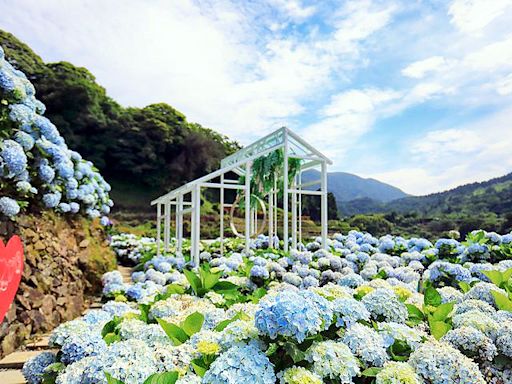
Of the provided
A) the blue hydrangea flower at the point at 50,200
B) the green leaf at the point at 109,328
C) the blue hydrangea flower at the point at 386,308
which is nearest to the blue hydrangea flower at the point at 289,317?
the blue hydrangea flower at the point at 386,308

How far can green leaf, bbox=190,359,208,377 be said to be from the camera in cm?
100

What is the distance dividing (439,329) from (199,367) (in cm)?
79

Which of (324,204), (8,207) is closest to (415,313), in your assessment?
(8,207)

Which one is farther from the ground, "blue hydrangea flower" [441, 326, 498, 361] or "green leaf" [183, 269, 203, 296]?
"green leaf" [183, 269, 203, 296]

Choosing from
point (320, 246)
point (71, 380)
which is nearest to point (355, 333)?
point (71, 380)

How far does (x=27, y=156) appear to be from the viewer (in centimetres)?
323

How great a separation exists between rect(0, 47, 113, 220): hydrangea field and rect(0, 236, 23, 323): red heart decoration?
0.46m

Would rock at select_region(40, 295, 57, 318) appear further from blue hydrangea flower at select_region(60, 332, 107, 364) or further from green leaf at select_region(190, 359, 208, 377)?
green leaf at select_region(190, 359, 208, 377)

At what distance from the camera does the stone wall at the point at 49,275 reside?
2.92 meters

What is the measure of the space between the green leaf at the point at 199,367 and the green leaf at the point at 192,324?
20cm

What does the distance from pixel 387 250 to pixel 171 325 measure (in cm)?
344

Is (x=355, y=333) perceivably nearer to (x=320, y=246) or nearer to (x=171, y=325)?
(x=171, y=325)

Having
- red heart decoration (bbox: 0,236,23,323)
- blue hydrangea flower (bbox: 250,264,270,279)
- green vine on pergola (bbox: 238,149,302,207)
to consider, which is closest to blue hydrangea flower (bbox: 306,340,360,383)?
blue hydrangea flower (bbox: 250,264,270,279)

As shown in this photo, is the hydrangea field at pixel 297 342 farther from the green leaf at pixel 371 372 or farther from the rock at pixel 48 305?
the rock at pixel 48 305
